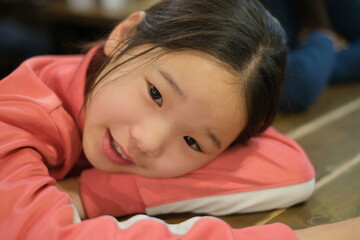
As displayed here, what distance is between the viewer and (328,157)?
0.91 metres

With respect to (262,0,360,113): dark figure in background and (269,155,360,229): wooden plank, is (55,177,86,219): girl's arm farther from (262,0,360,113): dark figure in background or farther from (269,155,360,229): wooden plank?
(262,0,360,113): dark figure in background

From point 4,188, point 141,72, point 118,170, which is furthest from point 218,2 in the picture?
point 4,188

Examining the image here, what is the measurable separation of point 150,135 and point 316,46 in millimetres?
825

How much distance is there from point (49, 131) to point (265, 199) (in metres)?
0.37

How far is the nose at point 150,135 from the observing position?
0.62 meters

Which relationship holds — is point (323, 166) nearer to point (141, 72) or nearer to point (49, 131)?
point (141, 72)

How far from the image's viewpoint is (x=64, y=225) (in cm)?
52

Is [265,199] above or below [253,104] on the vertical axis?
below

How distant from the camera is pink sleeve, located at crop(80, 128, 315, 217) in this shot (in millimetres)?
694

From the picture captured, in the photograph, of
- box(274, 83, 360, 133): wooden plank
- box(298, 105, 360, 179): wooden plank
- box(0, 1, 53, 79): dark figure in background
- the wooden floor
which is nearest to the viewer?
the wooden floor

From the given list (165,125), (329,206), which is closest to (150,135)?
Answer: (165,125)

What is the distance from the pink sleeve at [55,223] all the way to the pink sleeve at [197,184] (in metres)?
0.13

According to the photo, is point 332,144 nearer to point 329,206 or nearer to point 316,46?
point 329,206

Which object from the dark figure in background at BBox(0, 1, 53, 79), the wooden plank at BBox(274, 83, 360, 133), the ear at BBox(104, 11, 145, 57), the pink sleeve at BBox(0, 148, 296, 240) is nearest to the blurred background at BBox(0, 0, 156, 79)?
the dark figure in background at BBox(0, 1, 53, 79)
